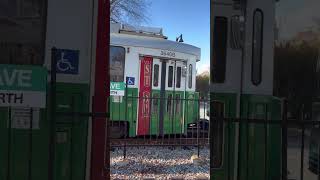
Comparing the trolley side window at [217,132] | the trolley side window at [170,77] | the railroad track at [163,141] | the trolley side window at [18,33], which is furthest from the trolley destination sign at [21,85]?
the trolley side window at [170,77]

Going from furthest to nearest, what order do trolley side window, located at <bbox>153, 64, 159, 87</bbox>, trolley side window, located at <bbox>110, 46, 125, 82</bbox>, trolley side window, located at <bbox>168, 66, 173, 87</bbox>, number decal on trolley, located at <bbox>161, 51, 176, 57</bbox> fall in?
trolley side window, located at <bbox>168, 66, 173, 87</bbox>
number decal on trolley, located at <bbox>161, 51, 176, 57</bbox>
trolley side window, located at <bbox>153, 64, 159, 87</bbox>
trolley side window, located at <bbox>110, 46, 125, 82</bbox>

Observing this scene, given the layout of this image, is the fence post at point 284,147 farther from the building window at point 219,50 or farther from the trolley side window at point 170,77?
the trolley side window at point 170,77

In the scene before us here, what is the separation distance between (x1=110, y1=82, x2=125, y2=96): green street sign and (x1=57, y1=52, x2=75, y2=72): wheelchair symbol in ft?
28.7

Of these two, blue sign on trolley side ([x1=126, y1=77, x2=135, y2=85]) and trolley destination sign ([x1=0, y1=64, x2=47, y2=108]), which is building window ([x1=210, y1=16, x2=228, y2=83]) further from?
blue sign on trolley side ([x1=126, y1=77, x2=135, y2=85])

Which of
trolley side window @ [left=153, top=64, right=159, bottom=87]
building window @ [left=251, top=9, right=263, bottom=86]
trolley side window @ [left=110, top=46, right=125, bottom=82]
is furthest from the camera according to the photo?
trolley side window @ [left=153, top=64, right=159, bottom=87]

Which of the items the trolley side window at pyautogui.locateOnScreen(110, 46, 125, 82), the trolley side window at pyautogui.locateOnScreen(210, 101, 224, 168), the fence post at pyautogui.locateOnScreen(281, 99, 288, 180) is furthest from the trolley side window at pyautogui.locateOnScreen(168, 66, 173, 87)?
the fence post at pyautogui.locateOnScreen(281, 99, 288, 180)

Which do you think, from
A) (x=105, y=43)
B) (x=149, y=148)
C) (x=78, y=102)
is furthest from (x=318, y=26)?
(x=149, y=148)

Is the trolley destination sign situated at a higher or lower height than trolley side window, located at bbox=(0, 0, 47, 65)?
lower

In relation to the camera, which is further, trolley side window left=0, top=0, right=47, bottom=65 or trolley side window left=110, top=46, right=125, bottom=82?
trolley side window left=110, top=46, right=125, bottom=82

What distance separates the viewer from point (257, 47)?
4801 millimetres

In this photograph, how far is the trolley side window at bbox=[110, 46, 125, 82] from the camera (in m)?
13.9

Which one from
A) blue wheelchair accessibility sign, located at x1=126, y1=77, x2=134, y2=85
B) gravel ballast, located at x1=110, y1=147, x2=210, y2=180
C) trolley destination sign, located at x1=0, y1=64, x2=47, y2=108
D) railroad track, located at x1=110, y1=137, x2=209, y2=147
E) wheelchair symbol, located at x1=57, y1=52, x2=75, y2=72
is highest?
blue wheelchair accessibility sign, located at x1=126, y1=77, x2=134, y2=85

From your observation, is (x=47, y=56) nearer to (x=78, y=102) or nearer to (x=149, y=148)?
(x=78, y=102)

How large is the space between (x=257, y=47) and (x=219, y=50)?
1.04ft
